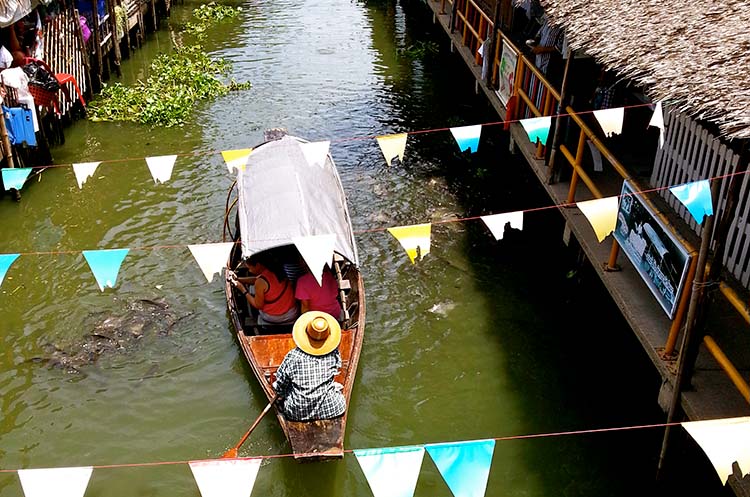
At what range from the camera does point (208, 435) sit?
8.08m

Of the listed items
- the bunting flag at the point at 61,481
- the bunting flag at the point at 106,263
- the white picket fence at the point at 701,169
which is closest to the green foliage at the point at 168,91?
the bunting flag at the point at 106,263

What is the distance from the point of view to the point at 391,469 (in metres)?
5.44

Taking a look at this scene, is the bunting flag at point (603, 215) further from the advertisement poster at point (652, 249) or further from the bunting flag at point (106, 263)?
the bunting flag at point (106, 263)

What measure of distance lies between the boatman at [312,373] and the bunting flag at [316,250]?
2.31 ft

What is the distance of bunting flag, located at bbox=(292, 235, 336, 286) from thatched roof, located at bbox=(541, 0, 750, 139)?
3522mm

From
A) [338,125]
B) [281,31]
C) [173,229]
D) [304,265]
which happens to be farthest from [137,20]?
[304,265]

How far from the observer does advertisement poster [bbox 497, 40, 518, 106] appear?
1217cm

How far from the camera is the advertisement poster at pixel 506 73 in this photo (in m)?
12.2

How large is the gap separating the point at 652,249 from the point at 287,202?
4.30 m

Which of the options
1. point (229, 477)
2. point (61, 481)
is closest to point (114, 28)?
point (61, 481)

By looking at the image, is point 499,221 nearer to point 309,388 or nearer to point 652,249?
point 652,249

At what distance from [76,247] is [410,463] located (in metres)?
8.09

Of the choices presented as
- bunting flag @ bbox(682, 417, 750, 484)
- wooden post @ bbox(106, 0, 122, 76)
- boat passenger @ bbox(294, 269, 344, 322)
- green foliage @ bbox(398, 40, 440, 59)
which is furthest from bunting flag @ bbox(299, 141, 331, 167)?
green foliage @ bbox(398, 40, 440, 59)

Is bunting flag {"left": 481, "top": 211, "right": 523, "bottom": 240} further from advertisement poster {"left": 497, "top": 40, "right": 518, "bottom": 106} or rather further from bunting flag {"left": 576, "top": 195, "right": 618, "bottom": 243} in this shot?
advertisement poster {"left": 497, "top": 40, "right": 518, "bottom": 106}
